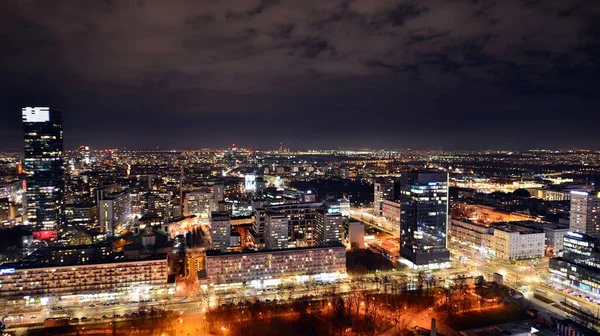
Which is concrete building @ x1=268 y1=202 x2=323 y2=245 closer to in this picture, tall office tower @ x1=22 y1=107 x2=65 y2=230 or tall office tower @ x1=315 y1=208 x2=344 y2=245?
tall office tower @ x1=315 y1=208 x2=344 y2=245

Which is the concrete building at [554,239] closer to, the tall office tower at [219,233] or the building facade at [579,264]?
the building facade at [579,264]

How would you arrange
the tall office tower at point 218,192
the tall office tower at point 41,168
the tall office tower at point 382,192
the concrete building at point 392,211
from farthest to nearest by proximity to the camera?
the tall office tower at point 218,192 → the tall office tower at point 382,192 → the concrete building at point 392,211 → the tall office tower at point 41,168

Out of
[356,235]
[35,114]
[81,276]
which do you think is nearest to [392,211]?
[356,235]

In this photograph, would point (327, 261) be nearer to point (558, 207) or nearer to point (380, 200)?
point (380, 200)

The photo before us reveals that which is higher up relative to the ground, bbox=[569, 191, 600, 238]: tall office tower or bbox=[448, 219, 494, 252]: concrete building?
bbox=[569, 191, 600, 238]: tall office tower

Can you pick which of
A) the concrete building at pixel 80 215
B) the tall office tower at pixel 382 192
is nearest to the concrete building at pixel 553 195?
the tall office tower at pixel 382 192

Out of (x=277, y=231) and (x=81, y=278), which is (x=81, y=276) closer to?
(x=81, y=278)

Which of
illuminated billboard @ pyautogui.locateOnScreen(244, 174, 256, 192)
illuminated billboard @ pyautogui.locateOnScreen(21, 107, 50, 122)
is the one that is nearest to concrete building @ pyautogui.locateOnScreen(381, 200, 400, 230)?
illuminated billboard @ pyautogui.locateOnScreen(244, 174, 256, 192)
